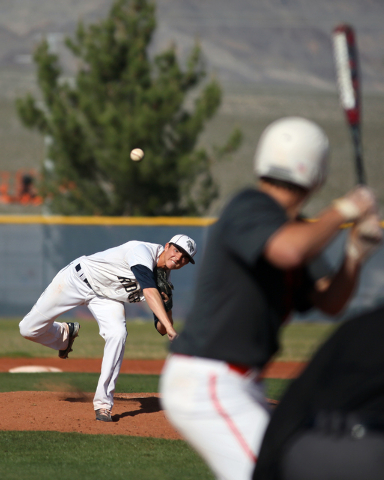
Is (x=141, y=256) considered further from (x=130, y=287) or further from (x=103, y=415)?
(x=103, y=415)

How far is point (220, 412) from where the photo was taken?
2.40 m

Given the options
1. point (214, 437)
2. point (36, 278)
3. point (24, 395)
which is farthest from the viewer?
point (36, 278)

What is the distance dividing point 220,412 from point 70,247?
15.0m

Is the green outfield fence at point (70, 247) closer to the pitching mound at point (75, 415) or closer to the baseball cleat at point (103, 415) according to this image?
the pitching mound at point (75, 415)

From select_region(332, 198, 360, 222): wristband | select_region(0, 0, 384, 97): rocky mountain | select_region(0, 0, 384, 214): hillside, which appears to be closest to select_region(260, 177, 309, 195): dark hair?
select_region(332, 198, 360, 222): wristband

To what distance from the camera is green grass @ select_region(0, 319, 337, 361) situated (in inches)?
487

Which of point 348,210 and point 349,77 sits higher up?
point 349,77

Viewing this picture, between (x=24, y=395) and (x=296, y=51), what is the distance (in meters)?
86.8

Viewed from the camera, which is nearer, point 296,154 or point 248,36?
point 296,154

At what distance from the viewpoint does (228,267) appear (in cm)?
243

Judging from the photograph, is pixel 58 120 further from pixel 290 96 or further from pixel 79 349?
pixel 290 96

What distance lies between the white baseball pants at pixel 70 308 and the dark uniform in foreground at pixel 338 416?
12.5 ft

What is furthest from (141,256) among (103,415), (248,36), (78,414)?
(248,36)

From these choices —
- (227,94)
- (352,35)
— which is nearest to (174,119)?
(352,35)
